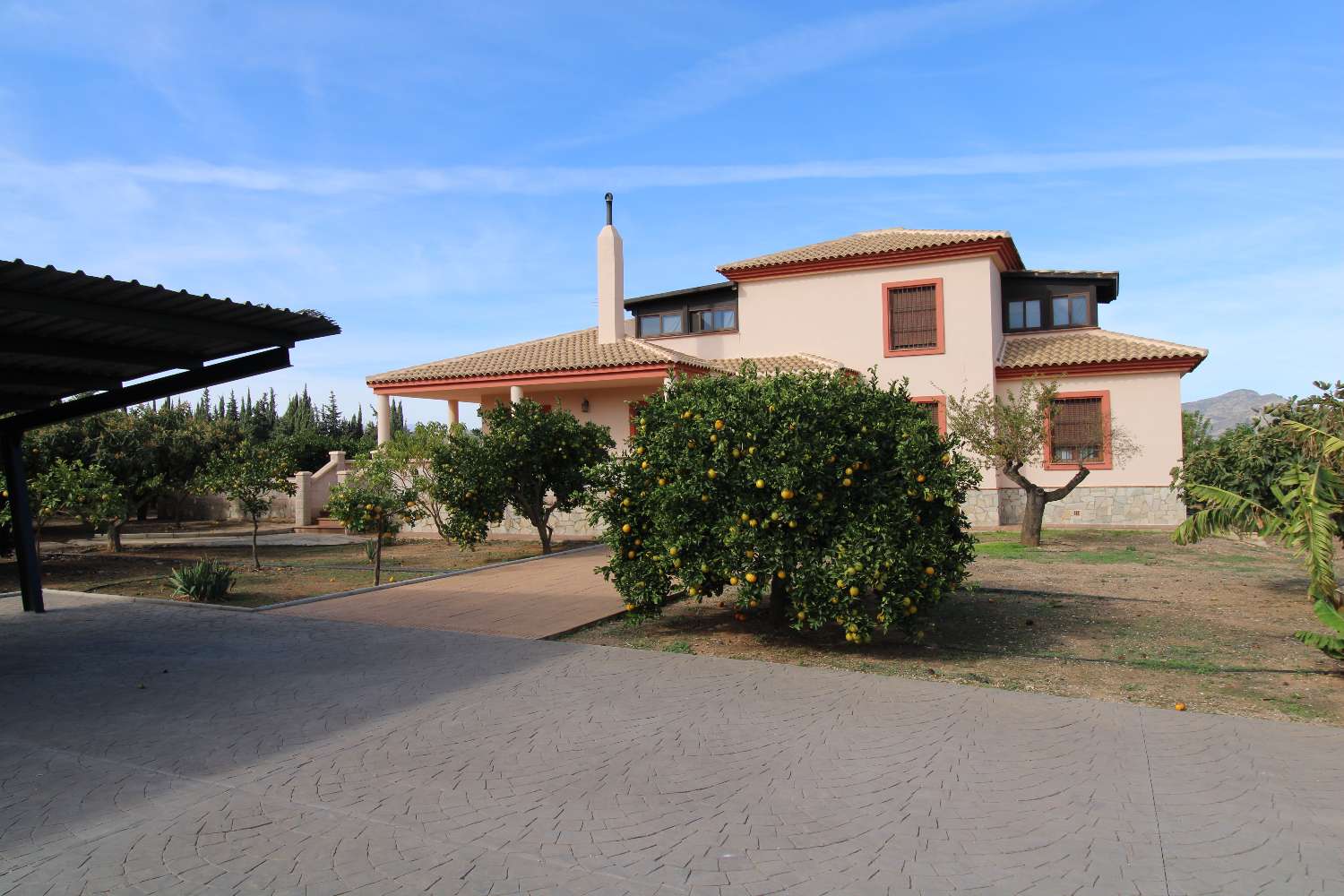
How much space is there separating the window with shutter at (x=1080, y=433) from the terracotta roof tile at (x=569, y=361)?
5735 mm

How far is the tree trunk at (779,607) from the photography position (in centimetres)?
820

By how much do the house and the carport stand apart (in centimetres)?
1161

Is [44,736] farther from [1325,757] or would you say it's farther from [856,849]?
[1325,757]

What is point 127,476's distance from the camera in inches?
738

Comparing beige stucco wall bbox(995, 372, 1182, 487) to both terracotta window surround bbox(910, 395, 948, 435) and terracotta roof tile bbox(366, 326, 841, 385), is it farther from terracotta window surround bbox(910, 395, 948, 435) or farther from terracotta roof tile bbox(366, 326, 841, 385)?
terracotta roof tile bbox(366, 326, 841, 385)

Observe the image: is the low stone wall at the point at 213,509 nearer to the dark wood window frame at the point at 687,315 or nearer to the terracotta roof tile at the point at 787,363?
the dark wood window frame at the point at 687,315

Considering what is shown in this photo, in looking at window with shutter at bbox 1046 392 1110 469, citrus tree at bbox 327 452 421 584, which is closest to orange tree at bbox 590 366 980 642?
citrus tree at bbox 327 452 421 584

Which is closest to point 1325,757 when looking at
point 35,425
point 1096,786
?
point 1096,786

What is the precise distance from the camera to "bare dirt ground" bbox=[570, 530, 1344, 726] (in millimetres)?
6336

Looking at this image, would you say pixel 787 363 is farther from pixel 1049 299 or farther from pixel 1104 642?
pixel 1104 642

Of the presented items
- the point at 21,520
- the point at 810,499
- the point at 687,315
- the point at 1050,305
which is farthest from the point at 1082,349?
the point at 21,520

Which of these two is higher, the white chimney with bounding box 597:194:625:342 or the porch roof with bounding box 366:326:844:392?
the white chimney with bounding box 597:194:625:342

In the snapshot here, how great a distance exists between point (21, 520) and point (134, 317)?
4743 mm

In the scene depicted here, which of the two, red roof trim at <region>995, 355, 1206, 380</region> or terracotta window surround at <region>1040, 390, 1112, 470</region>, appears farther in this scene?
terracotta window surround at <region>1040, 390, 1112, 470</region>
